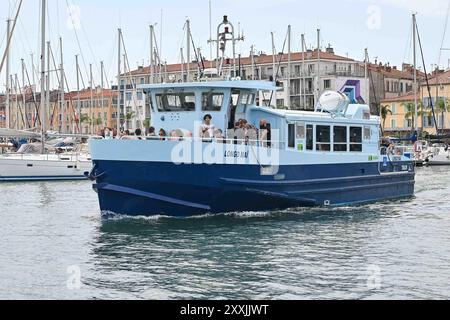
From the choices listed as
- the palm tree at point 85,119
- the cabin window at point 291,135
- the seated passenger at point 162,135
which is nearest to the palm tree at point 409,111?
the palm tree at point 85,119

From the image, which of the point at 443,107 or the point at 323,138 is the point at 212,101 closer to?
the point at 323,138

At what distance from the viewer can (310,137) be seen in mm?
28156

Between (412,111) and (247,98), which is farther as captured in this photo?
(412,111)

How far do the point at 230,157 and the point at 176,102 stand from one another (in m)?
2.94

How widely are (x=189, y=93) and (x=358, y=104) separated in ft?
29.8

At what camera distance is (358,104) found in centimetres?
3241

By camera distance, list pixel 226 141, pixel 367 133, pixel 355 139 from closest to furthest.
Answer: pixel 226 141 → pixel 355 139 → pixel 367 133

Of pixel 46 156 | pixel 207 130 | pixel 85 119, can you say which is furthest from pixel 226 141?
pixel 85 119

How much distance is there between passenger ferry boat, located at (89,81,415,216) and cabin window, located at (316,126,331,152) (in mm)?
36

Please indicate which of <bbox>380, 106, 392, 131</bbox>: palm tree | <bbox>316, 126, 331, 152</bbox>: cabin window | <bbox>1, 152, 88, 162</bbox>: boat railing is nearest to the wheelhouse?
<bbox>316, 126, 331, 152</bbox>: cabin window

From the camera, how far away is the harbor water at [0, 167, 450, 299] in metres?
15.4
